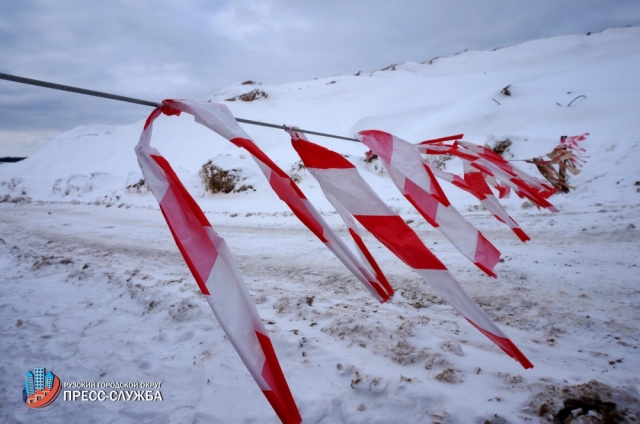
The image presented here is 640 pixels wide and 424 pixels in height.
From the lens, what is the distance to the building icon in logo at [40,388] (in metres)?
2.17

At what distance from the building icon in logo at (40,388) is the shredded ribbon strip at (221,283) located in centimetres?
163

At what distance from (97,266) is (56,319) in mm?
1660

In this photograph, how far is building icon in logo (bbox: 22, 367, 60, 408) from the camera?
2168 mm

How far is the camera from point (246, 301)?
5.15 feet

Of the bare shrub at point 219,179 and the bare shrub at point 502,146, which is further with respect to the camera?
the bare shrub at point 219,179

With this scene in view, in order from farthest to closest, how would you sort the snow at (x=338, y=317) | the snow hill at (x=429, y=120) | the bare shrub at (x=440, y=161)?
the bare shrub at (x=440, y=161)
the snow hill at (x=429, y=120)
the snow at (x=338, y=317)

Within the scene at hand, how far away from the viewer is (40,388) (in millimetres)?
2273

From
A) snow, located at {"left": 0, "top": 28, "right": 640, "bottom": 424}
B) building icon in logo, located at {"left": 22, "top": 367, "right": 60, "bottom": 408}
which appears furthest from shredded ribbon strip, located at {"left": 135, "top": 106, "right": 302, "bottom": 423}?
building icon in logo, located at {"left": 22, "top": 367, "right": 60, "bottom": 408}

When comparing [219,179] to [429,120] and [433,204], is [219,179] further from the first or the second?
[433,204]

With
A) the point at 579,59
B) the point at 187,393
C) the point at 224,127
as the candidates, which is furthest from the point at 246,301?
the point at 579,59

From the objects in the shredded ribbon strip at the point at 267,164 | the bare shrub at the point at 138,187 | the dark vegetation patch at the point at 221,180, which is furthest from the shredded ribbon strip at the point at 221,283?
the bare shrub at the point at 138,187

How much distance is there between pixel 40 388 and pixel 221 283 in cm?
182

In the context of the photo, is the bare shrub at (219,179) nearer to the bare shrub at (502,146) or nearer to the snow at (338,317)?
the snow at (338,317)

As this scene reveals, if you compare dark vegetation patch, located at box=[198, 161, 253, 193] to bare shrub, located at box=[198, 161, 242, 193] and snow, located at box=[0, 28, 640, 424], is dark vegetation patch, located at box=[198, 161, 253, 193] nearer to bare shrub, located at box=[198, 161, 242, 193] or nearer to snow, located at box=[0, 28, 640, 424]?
bare shrub, located at box=[198, 161, 242, 193]
